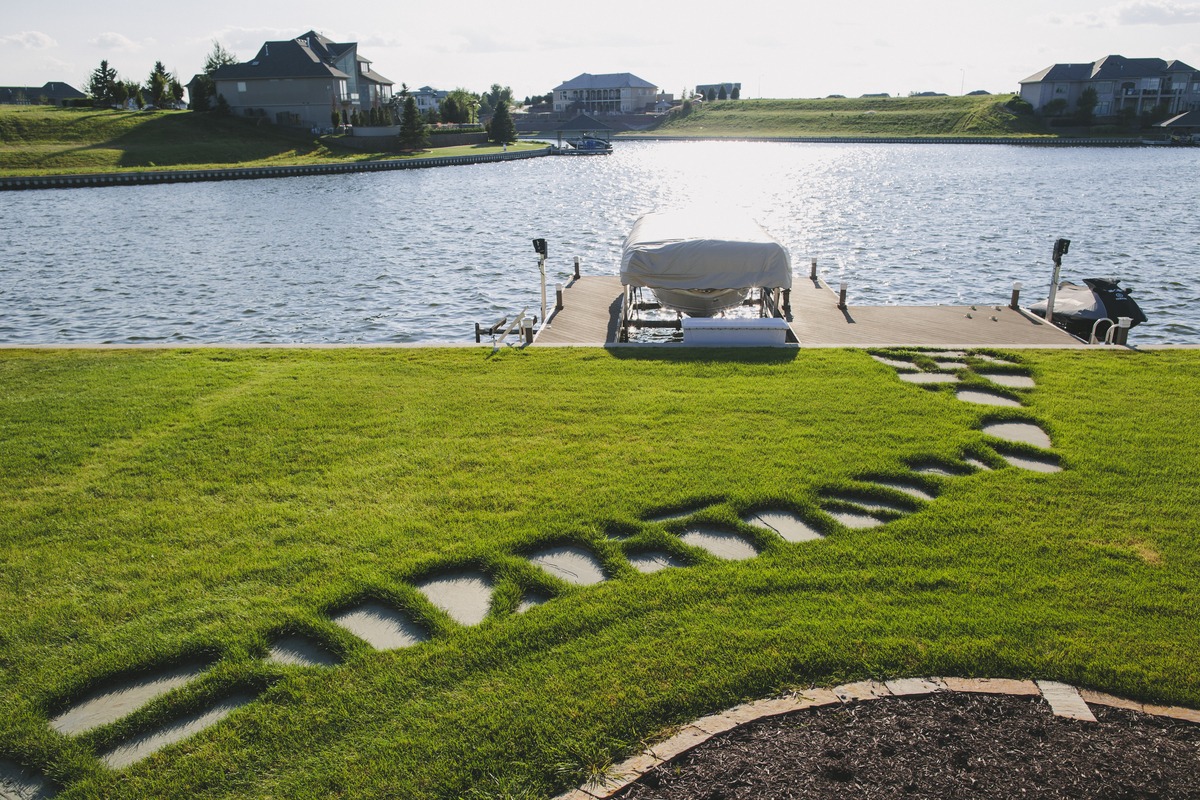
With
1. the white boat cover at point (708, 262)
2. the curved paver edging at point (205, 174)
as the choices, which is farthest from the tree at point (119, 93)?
the white boat cover at point (708, 262)

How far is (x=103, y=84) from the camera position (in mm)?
86188

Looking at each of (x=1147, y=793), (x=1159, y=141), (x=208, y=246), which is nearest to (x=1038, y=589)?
(x=1147, y=793)

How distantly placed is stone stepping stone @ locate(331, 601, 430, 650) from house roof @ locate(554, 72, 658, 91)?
166 meters

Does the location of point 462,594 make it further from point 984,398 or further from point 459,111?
point 459,111

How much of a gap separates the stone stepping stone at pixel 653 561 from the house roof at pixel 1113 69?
133 metres

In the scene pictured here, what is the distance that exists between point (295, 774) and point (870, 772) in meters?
3.37

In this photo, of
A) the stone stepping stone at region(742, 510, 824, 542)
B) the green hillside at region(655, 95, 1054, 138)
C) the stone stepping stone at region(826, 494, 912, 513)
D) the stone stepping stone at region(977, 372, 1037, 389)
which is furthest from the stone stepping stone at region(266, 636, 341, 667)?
the green hillside at region(655, 95, 1054, 138)

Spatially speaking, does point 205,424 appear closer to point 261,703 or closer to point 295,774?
point 261,703

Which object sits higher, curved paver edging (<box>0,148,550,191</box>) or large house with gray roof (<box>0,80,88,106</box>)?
large house with gray roof (<box>0,80,88,106</box>)

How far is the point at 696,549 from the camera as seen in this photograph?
24.0ft

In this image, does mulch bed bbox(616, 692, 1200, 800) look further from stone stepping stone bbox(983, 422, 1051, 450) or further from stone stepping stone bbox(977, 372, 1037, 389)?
stone stepping stone bbox(977, 372, 1037, 389)

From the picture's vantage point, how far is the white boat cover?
637 inches

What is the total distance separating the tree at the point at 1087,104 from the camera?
363 feet

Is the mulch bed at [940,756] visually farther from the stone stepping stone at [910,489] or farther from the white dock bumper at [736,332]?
the white dock bumper at [736,332]
